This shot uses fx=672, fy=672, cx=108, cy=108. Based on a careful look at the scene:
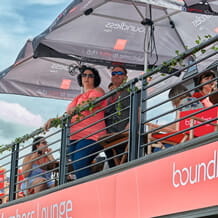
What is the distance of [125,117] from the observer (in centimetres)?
790

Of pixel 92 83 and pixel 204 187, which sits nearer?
pixel 204 187

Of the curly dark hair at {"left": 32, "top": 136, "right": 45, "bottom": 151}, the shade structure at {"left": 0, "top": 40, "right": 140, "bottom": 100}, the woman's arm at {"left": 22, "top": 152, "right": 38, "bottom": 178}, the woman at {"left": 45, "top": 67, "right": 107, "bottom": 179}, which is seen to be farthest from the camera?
the shade structure at {"left": 0, "top": 40, "right": 140, "bottom": 100}

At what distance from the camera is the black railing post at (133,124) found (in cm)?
736

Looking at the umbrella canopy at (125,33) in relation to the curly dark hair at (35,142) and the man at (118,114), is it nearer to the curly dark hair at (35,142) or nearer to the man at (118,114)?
the curly dark hair at (35,142)

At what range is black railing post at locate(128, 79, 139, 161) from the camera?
24.1 feet

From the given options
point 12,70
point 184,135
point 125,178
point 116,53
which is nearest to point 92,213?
point 125,178

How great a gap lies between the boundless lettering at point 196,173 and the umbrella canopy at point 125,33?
5.38 metres

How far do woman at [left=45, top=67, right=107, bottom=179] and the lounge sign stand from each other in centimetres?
31

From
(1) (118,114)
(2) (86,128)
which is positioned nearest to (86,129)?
(2) (86,128)

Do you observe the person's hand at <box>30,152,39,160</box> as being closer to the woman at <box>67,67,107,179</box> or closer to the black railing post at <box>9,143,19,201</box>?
the black railing post at <box>9,143,19,201</box>

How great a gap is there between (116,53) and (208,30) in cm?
168

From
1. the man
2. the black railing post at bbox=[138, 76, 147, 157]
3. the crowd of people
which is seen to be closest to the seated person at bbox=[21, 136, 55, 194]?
the crowd of people

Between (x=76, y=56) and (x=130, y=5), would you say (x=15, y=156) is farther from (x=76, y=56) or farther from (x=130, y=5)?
(x=130, y=5)

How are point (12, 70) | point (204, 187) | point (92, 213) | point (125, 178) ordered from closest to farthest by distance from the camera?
point (204, 187)
point (125, 178)
point (92, 213)
point (12, 70)
